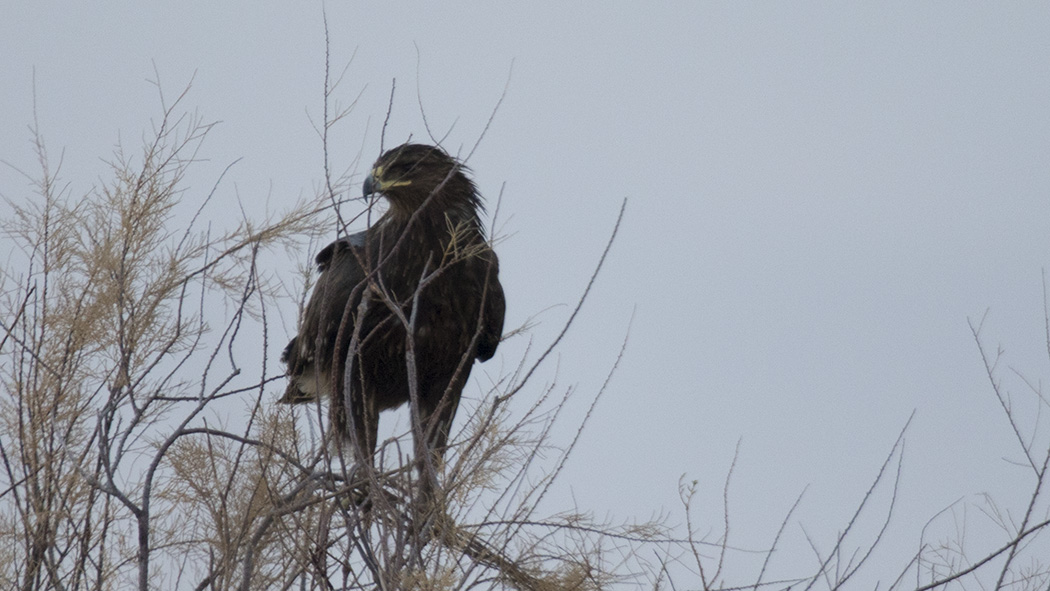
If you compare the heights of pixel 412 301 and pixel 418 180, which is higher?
pixel 418 180

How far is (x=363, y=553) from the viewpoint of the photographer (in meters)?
3.40

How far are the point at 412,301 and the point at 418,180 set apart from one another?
72cm

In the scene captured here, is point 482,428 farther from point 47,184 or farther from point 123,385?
point 47,184

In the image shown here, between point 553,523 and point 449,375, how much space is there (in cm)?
193

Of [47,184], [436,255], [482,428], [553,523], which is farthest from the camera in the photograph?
[436,255]

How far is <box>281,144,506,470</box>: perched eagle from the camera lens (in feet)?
17.7

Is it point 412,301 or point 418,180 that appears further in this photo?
point 418,180

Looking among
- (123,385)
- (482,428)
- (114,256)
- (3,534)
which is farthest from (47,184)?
(482,428)

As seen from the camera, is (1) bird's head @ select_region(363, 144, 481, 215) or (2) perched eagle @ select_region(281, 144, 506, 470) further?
(1) bird's head @ select_region(363, 144, 481, 215)

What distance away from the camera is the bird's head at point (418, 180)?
570cm

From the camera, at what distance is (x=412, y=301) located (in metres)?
5.39

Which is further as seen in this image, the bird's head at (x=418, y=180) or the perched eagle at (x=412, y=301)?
the bird's head at (x=418, y=180)

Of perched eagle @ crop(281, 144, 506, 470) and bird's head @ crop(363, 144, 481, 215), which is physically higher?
bird's head @ crop(363, 144, 481, 215)

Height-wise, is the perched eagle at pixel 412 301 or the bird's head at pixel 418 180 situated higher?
the bird's head at pixel 418 180
